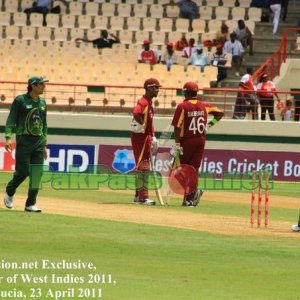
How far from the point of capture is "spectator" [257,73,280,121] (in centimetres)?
3386

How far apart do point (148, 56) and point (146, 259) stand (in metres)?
23.7

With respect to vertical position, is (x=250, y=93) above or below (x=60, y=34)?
below

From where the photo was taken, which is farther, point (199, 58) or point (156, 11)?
point (156, 11)

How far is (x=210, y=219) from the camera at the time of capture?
19312 millimetres

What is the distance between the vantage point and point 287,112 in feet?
113

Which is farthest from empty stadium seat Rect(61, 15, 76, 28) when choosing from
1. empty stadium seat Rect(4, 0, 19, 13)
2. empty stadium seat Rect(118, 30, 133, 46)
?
empty stadium seat Rect(4, 0, 19, 13)

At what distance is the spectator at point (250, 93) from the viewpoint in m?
33.8

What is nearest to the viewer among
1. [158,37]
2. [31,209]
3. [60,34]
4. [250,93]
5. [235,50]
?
[31,209]

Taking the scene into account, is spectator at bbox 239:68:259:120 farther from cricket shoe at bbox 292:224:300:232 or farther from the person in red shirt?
cricket shoe at bbox 292:224:300:232

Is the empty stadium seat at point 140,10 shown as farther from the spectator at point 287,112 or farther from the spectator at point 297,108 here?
the spectator at point 287,112

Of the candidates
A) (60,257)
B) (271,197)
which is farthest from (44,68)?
(60,257)

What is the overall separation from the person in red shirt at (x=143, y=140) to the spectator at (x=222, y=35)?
55.2 ft

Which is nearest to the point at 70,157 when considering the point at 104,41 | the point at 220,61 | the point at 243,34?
the point at 220,61

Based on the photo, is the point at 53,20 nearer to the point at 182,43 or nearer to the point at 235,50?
the point at 182,43
